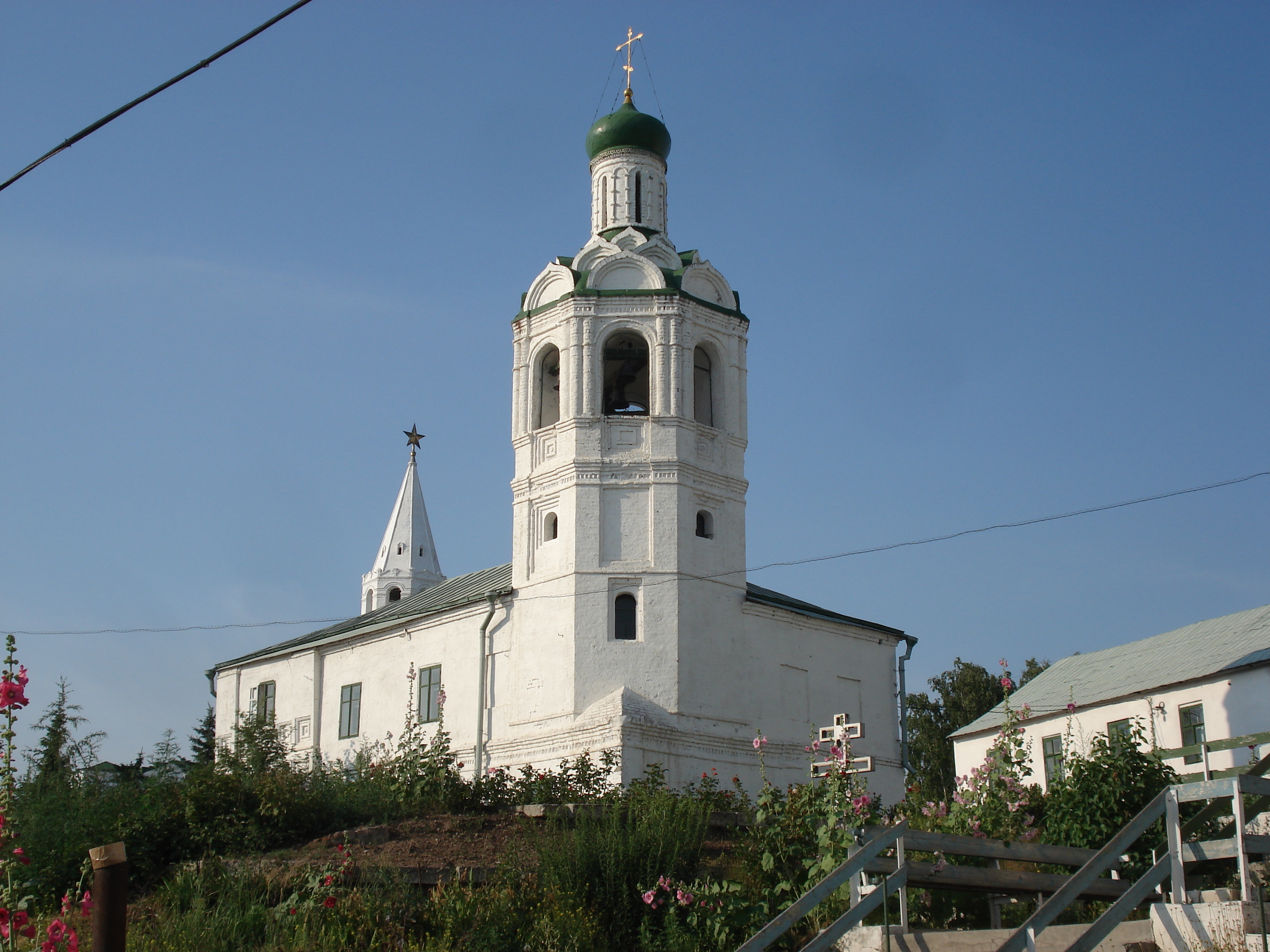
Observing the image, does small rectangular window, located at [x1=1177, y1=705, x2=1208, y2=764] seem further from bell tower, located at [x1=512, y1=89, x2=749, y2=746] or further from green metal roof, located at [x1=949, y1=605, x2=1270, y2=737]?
bell tower, located at [x1=512, y1=89, x2=749, y2=746]

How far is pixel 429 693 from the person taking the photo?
2681 cm

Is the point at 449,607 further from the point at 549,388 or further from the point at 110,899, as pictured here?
the point at 110,899

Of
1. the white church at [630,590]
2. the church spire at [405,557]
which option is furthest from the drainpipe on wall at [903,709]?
the church spire at [405,557]

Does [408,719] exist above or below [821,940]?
above

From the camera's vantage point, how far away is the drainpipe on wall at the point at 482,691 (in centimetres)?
2489

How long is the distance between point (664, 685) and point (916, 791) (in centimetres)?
647

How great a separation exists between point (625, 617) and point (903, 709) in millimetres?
6717

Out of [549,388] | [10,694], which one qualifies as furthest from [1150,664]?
[10,694]

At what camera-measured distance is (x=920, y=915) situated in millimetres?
12141

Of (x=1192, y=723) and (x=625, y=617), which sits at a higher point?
(x=625, y=617)

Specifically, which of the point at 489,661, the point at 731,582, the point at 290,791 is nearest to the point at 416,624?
the point at 489,661

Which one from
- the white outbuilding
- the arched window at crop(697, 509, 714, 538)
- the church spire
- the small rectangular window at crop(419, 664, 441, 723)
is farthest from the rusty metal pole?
the church spire

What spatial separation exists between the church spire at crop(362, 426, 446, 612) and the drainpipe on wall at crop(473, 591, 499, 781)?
17.7 m

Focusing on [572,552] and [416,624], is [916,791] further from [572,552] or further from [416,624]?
[416,624]
